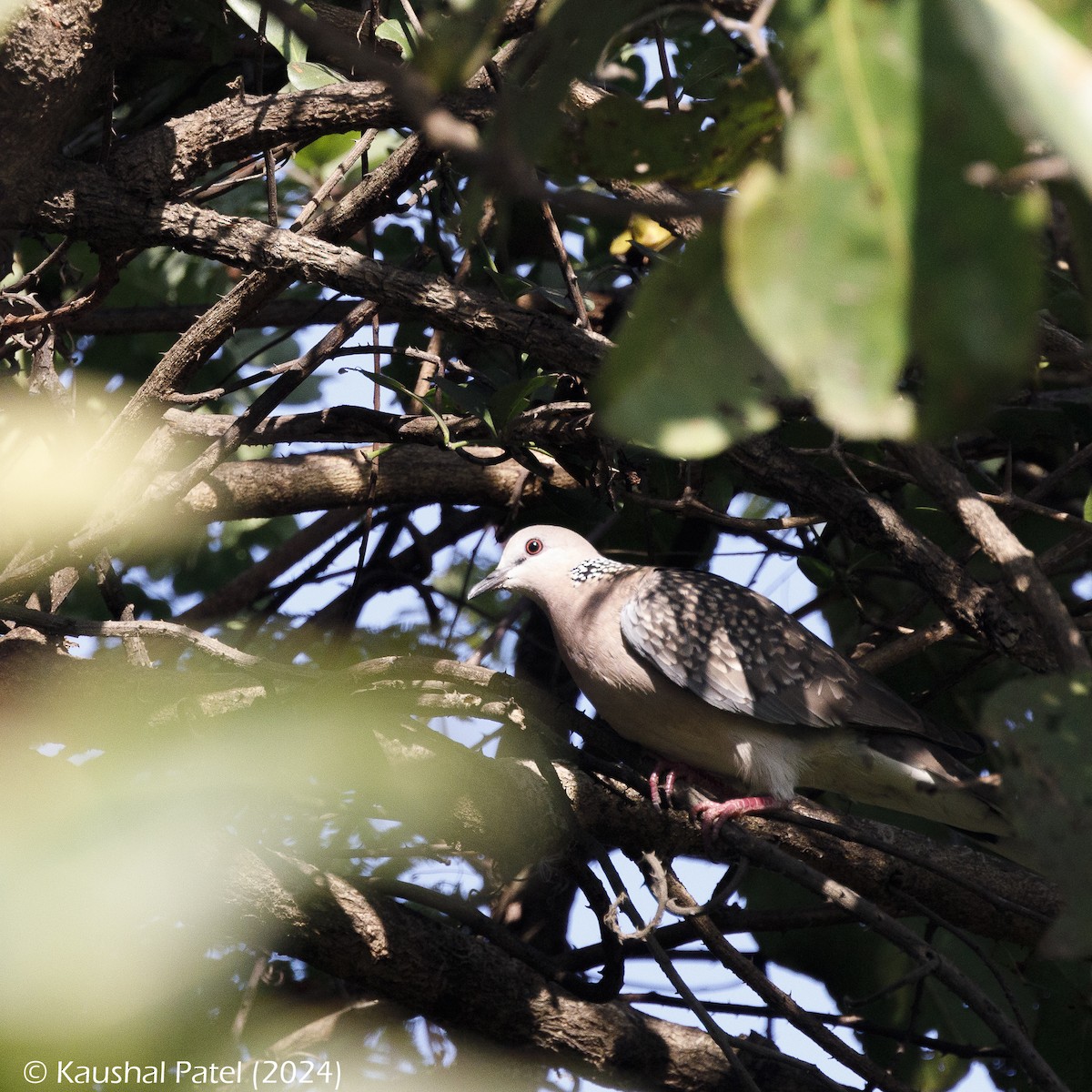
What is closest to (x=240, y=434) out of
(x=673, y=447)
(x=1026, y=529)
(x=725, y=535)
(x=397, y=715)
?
(x=397, y=715)

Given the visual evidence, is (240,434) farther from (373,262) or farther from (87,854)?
(87,854)

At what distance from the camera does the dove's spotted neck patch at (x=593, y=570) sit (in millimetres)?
3674

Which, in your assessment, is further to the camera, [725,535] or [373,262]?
[725,535]

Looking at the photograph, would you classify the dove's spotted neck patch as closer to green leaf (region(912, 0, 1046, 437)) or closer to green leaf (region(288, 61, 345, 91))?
green leaf (region(288, 61, 345, 91))

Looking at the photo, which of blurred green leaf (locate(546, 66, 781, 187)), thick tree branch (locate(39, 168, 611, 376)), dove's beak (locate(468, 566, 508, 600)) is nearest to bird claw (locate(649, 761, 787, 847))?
dove's beak (locate(468, 566, 508, 600))

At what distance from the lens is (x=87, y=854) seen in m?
1.70

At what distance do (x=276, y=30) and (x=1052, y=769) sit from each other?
9.06 ft

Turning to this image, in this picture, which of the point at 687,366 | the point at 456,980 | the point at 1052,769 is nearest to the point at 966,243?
the point at 687,366

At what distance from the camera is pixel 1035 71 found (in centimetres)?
83

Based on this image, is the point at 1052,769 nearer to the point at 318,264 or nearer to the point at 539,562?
the point at 318,264

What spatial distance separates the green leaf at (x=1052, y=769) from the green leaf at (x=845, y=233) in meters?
0.66

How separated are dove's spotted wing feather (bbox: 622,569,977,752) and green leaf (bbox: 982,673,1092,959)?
6.04ft

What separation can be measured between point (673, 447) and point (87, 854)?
Result: 119cm

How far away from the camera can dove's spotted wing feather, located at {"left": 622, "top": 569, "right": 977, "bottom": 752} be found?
10.8 feet
